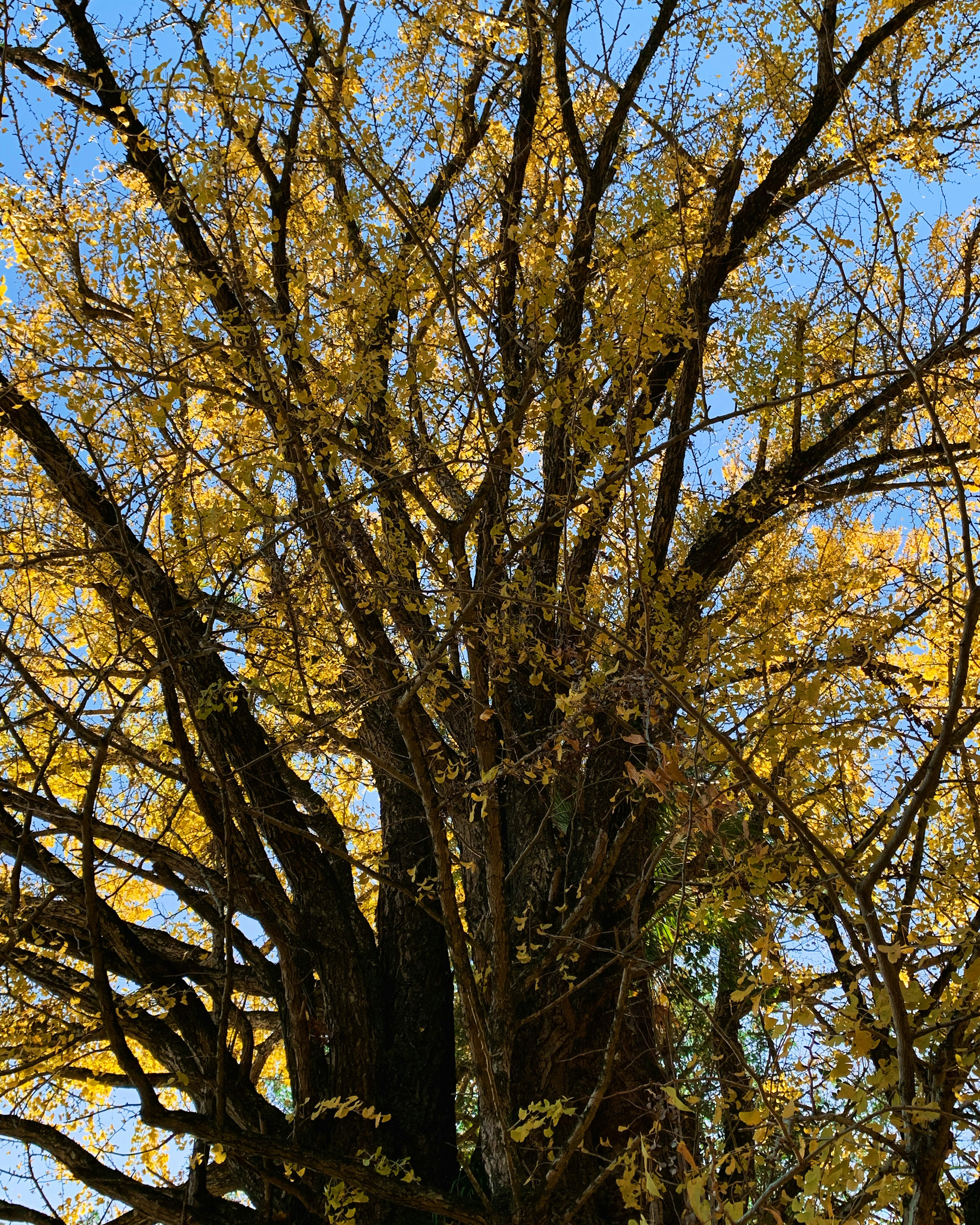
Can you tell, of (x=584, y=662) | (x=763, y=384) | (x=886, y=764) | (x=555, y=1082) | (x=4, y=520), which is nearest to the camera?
(x=886, y=764)

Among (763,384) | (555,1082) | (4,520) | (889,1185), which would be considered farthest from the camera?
(4,520)

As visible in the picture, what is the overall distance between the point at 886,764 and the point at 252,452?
99.8 inches

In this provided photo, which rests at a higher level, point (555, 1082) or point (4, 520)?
point (4, 520)

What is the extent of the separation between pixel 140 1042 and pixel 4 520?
9.02ft

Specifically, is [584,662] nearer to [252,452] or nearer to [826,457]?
[252,452]

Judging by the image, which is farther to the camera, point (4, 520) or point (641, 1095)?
point (4, 520)

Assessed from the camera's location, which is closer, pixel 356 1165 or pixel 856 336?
pixel 356 1165

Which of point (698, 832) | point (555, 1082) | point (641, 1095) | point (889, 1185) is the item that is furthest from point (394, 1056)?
point (889, 1185)

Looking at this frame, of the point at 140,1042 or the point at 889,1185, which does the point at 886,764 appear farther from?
the point at 140,1042

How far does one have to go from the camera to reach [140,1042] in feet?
13.0

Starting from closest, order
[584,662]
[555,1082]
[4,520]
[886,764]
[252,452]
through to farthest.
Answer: [252,452] < [886,764] < [584,662] < [555,1082] < [4,520]

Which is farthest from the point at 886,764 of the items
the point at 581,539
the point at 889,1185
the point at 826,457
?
the point at 826,457

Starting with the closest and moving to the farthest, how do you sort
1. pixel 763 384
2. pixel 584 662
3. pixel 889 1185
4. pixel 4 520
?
A: pixel 889 1185 < pixel 584 662 < pixel 763 384 < pixel 4 520

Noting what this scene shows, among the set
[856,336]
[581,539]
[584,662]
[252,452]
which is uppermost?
[856,336]
